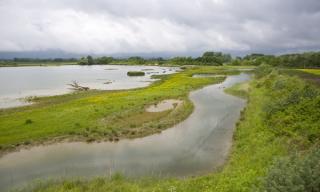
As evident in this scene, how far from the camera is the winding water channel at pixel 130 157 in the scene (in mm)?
19141

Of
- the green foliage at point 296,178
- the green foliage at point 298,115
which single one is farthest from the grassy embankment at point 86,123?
the green foliage at point 296,178

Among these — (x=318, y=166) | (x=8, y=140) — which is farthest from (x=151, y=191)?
(x=8, y=140)

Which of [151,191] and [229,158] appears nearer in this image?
[151,191]

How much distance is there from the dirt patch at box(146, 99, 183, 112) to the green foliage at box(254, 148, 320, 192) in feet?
90.9

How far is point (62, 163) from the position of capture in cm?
2105

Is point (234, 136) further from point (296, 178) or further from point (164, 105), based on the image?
point (164, 105)

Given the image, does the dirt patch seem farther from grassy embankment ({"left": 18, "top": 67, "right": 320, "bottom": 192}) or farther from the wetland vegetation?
grassy embankment ({"left": 18, "top": 67, "right": 320, "bottom": 192})

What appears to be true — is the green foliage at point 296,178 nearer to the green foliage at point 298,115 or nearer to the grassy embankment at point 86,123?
the green foliage at point 298,115

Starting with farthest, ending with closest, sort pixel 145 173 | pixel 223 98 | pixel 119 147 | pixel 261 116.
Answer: pixel 223 98
pixel 261 116
pixel 119 147
pixel 145 173

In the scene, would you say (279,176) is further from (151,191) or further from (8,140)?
(8,140)

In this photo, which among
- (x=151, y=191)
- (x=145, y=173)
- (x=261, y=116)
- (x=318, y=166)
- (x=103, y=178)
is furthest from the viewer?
(x=261, y=116)

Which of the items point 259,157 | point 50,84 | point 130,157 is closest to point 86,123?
point 130,157

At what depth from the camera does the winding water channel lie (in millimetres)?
19141

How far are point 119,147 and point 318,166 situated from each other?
17.1 meters
